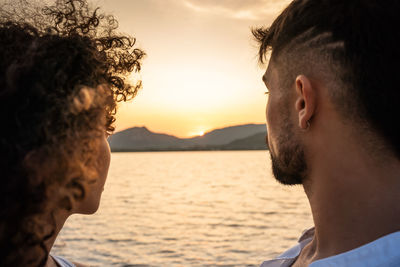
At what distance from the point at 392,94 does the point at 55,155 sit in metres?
1.55

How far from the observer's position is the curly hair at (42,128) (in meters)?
1.47

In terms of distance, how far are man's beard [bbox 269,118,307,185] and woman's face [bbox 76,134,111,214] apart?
3.42 ft

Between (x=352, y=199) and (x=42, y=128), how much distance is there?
151 cm

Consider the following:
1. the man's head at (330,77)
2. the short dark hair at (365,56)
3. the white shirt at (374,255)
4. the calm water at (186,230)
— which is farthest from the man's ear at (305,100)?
the calm water at (186,230)

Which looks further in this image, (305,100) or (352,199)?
(305,100)

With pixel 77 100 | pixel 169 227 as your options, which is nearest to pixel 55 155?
pixel 77 100

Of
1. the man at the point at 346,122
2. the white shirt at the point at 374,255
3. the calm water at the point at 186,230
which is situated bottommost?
the calm water at the point at 186,230

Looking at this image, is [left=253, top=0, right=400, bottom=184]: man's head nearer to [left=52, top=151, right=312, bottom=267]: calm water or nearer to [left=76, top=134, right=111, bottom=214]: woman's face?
[left=76, top=134, right=111, bottom=214]: woman's face

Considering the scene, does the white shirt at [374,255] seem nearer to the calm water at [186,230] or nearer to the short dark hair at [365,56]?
the short dark hair at [365,56]

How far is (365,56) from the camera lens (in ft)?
6.16

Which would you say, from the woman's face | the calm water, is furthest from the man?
the calm water

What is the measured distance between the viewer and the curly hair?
4.83ft

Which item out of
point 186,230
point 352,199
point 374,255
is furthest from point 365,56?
point 186,230

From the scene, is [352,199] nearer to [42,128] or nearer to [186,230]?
[42,128]
